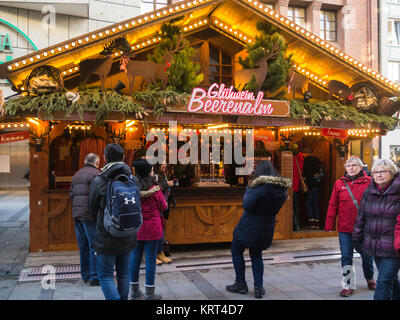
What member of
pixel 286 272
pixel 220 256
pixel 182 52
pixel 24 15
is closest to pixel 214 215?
pixel 220 256

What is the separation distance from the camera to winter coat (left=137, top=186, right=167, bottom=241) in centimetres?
494

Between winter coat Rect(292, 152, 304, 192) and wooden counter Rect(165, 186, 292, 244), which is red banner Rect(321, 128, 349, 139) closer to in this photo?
winter coat Rect(292, 152, 304, 192)

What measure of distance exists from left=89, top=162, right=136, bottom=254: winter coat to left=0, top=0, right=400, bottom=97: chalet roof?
3.77 meters

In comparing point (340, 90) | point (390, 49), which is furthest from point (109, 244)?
point (390, 49)

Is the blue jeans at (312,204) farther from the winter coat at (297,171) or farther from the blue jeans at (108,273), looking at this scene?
the blue jeans at (108,273)

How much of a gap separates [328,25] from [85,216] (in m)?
24.1

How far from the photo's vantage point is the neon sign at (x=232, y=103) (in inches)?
291

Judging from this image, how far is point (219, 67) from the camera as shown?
930 centimetres

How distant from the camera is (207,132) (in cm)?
→ 1019

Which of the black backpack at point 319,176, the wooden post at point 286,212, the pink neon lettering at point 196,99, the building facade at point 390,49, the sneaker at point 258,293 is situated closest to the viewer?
the sneaker at point 258,293

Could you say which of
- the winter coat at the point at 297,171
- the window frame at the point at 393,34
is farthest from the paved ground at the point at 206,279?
the window frame at the point at 393,34

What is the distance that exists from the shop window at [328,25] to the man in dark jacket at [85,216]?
22.9 meters

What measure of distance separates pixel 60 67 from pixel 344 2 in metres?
22.6
